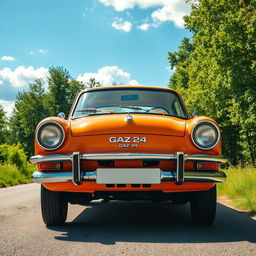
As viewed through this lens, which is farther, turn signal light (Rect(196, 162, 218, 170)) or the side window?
the side window

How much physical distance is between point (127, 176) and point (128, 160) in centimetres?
16

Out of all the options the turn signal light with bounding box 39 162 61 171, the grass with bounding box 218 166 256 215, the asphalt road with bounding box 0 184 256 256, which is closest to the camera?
the asphalt road with bounding box 0 184 256 256

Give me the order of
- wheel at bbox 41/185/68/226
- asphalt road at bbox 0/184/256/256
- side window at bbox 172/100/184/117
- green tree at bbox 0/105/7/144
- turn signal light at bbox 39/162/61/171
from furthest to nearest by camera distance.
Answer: green tree at bbox 0/105/7/144
side window at bbox 172/100/184/117
wheel at bbox 41/185/68/226
turn signal light at bbox 39/162/61/171
asphalt road at bbox 0/184/256/256

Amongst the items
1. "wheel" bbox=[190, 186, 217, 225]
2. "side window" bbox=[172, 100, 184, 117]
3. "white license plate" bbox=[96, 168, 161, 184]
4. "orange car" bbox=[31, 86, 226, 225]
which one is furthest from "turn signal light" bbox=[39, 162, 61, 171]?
"side window" bbox=[172, 100, 184, 117]

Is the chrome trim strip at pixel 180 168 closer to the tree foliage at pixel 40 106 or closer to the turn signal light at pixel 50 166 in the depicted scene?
the turn signal light at pixel 50 166

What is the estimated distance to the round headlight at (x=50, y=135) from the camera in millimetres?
3998

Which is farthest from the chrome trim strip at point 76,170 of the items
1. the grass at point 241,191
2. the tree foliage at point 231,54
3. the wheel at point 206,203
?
the tree foliage at point 231,54

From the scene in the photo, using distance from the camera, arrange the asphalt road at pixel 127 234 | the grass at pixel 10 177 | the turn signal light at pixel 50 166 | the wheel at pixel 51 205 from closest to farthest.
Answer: the asphalt road at pixel 127 234 < the turn signal light at pixel 50 166 < the wheel at pixel 51 205 < the grass at pixel 10 177

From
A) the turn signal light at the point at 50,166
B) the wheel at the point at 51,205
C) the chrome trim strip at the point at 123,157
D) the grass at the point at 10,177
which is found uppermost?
the chrome trim strip at the point at 123,157

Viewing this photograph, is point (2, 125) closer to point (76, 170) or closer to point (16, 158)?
point (16, 158)

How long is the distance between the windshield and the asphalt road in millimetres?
1428

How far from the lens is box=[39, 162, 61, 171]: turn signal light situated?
3970mm

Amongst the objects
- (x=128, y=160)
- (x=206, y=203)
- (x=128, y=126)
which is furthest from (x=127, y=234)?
(x=128, y=126)

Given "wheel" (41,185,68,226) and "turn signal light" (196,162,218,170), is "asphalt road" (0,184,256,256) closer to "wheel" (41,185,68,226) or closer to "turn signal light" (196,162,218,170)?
"wheel" (41,185,68,226)
